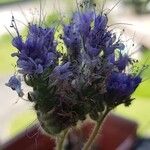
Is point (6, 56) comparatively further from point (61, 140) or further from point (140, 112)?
point (61, 140)

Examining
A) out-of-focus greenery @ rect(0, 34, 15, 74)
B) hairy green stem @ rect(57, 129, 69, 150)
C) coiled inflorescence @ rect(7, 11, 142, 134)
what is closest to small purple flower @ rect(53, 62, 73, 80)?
coiled inflorescence @ rect(7, 11, 142, 134)

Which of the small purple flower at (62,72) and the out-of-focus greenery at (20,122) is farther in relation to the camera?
the out-of-focus greenery at (20,122)

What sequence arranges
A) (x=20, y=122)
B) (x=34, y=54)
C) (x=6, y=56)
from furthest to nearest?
(x=6, y=56)
(x=20, y=122)
(x=34, y=54)

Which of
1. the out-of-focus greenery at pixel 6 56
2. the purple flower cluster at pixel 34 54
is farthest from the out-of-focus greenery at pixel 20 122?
the purple flower cluster at pixel 34 54

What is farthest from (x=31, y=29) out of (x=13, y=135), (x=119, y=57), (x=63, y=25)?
(x=13, y=135)

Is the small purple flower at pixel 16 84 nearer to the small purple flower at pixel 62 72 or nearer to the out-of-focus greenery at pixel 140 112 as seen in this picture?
the small purple flower at pixel 62 72

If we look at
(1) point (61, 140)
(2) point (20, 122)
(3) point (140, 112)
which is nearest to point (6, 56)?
(2) point (20, 122)

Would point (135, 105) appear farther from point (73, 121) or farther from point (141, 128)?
point (73, 121)

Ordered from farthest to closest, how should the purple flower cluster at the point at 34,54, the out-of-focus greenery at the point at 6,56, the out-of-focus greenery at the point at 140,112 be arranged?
the out-of-focus greenery at the point at 6,56
the out-of-focus greenery at the point at 140,112
the purple flower cluster at the point at 34,54
